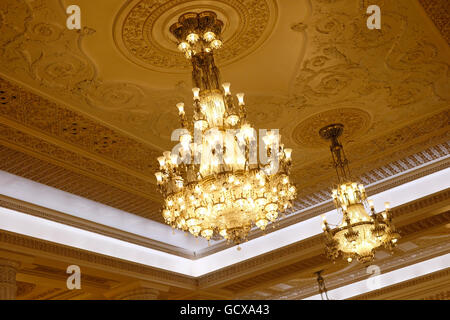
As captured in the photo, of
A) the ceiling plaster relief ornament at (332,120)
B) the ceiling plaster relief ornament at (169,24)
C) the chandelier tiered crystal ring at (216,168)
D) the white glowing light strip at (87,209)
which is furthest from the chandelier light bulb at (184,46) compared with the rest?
the white glowing light strip at (87,209)

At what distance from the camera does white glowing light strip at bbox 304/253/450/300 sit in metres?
11.1

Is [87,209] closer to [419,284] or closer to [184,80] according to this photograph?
[184,80]

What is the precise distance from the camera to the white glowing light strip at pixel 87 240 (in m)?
6.98

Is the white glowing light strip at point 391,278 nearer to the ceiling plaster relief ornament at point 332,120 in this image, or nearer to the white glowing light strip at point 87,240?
the white glowing light strip at point 87,240

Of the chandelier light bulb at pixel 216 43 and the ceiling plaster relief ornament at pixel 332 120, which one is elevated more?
the ceiling plaster relief ornament at pixel 332 120

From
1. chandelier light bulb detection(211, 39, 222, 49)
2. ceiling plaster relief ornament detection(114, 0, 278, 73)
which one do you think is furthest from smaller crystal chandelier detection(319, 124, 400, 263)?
chandelier light bulb detection(211, 39, 222, 49)

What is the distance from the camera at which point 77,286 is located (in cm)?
850

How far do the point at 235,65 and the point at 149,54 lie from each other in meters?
0.92

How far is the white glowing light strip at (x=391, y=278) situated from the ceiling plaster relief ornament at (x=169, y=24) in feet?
27.2

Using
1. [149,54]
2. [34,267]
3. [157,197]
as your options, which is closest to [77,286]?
[34,267]

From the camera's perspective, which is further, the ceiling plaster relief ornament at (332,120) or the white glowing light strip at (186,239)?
the white glowing light strip at (186,239)

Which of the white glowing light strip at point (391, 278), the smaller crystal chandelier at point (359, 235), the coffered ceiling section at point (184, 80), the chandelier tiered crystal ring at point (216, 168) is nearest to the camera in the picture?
the chandelier tiered crystal ring at point (216, 168)

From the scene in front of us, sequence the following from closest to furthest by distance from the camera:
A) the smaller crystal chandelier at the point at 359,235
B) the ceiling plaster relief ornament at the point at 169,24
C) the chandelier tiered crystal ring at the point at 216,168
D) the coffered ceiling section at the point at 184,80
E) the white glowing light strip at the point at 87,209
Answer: the chandelier tiered crystal ring at the point at 216,168
the ceiling plaster relief ornament at the point at 169,24
the coffered ceiling section at the point at 184,80
the smaller crystal chandelier at the point at 359,235
the white glowing light strip at the point at 87,209

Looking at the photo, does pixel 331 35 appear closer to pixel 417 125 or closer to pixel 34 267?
pixel 417 125
